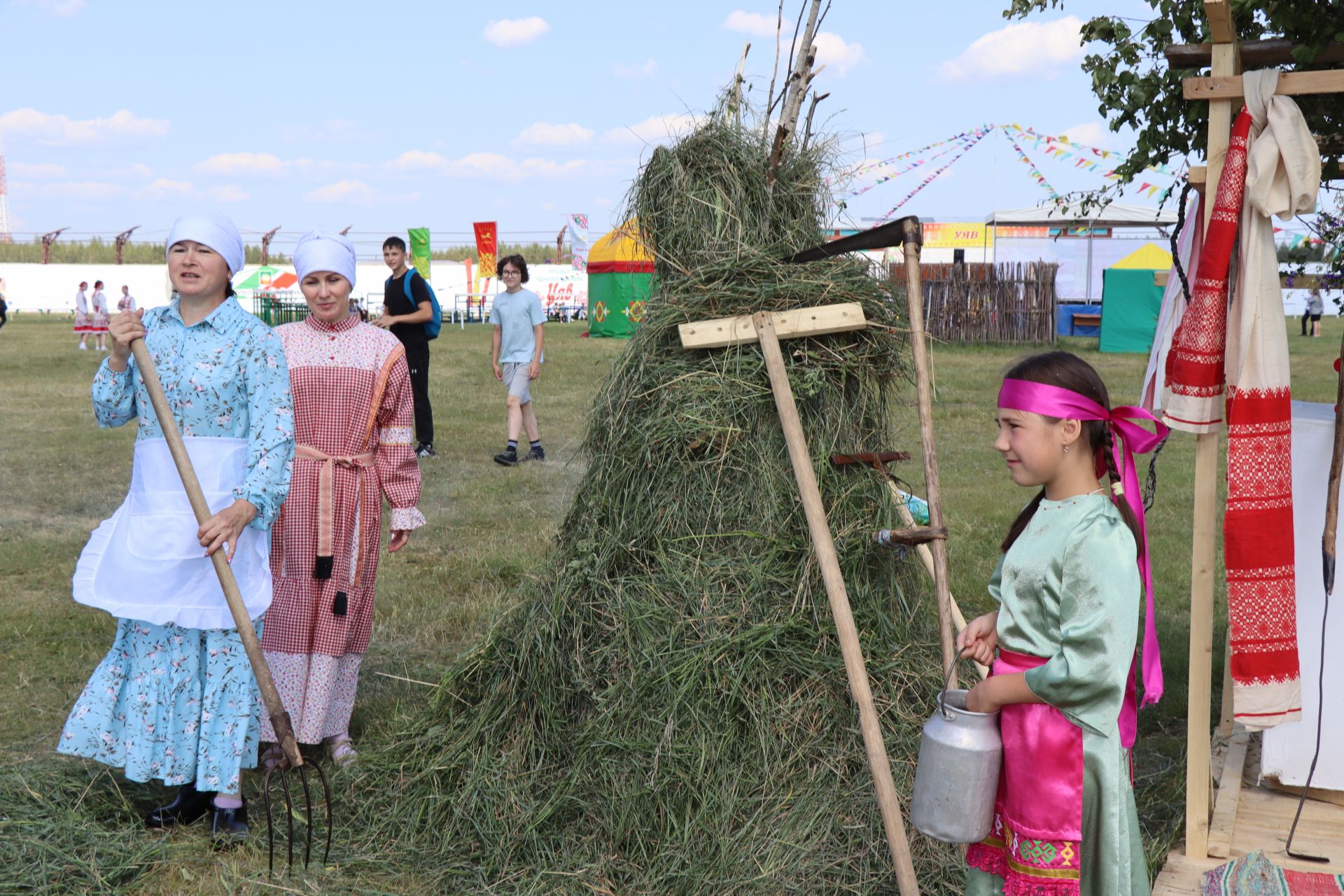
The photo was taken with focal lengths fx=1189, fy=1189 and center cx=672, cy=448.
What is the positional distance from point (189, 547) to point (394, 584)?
313cm

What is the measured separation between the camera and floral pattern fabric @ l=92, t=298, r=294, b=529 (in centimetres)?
372

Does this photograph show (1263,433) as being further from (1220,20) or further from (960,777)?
(960,777)

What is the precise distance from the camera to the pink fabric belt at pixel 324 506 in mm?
4461

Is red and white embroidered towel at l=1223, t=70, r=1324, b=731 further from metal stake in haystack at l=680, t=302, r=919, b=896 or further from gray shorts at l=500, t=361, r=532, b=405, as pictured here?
gray shorts at l=500, t=361, r=532, b=405

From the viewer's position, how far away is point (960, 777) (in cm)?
243

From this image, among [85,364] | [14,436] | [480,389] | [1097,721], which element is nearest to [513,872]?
[1097,721]

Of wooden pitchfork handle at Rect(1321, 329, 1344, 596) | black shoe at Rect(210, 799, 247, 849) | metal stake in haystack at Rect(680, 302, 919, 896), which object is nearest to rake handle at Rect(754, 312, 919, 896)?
metal stake in haystack at Rect(680, 302, 919, 896)

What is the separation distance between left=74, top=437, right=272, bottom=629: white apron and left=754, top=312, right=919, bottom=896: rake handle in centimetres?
173

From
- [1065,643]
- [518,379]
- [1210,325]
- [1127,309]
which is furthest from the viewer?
[1127,309]

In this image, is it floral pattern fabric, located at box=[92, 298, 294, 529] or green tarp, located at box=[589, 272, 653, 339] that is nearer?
floral pattern fabric, located at box=[92, 298, 294, 529]

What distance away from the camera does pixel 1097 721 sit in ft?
7.86

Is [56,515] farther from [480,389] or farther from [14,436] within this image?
[480,389]

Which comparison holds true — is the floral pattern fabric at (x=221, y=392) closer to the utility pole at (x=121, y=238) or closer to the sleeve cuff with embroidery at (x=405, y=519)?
the sleeve cuff with embroidery at (x=405, y=519)

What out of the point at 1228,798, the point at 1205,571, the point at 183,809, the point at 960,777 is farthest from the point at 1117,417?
the point at 183,809
